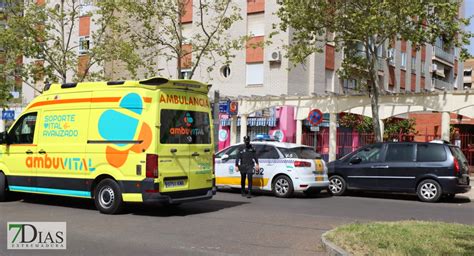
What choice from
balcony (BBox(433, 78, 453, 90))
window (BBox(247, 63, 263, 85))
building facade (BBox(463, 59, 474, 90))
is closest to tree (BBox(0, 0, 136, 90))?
window (BBox(247, 63, 263, 85))

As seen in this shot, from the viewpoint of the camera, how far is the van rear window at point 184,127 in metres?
10.5

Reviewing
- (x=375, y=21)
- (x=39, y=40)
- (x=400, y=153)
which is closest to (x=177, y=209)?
(x=400, y=153)

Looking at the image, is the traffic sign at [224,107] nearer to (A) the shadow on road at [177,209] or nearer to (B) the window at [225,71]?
(B) the window at [225,71]

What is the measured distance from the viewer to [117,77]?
31.4m

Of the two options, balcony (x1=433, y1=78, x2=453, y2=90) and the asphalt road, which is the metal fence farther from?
balcony (x1=433, y1=78, x2=453, y2=90)

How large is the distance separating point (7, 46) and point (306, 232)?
17442mm

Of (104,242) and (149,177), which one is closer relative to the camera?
(104,242)

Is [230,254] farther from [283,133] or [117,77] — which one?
[117,77]

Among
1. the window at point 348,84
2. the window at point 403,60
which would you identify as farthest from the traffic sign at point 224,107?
the window at point 403,60

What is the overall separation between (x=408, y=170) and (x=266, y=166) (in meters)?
4.06

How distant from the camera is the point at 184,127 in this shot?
1094 centimetres

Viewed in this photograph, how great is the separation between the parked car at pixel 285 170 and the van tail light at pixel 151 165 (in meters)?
5.46

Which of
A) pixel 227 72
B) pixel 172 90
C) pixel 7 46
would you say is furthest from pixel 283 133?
pixel 172 90

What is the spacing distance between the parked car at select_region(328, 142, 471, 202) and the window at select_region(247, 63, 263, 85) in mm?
12886
